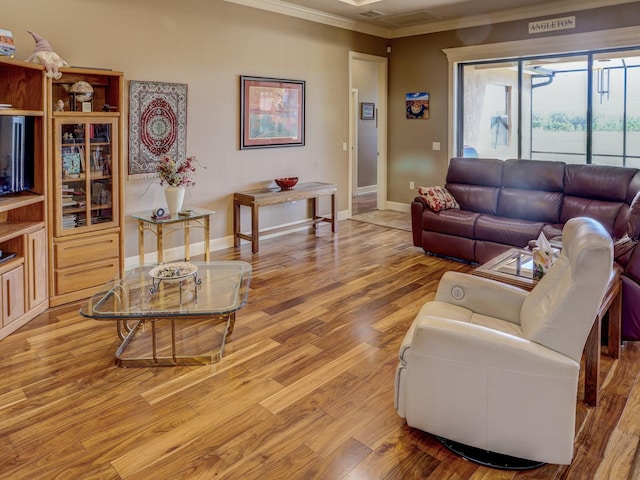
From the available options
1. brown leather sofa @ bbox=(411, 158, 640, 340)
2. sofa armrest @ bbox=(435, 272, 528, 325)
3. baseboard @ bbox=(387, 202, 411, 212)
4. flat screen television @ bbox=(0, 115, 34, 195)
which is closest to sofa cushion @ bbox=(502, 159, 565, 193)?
brown leather sofa @ bbox=(411, 158, 640, 340)

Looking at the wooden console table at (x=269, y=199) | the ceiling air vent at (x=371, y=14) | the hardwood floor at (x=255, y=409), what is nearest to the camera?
the hardwood floor at (x=255, y=409)

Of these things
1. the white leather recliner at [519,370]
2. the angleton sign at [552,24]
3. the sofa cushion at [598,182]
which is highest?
the angleton sign at [552,24]

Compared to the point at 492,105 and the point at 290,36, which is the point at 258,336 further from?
the point at 492,105

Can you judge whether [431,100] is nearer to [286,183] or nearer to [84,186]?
[286,183]

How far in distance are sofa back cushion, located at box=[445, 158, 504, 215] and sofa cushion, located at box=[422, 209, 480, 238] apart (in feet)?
0.60

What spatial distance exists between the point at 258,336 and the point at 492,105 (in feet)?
17.1

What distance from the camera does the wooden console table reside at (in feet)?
18.4

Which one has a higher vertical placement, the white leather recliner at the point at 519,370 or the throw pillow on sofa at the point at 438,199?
the throw pillow on sofa at the point at 438,199

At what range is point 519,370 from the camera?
1996 millimetres

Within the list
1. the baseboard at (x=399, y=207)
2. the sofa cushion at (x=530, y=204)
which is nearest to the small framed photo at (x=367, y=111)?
the baseboard at (x=399, y=207)

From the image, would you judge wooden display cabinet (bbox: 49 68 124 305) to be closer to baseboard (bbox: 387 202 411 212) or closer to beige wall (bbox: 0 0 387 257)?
beige wall (bbox: 0 0 387 257)

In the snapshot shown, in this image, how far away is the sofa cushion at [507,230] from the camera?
15.7 feet

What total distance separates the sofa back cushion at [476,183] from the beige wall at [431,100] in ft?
5.30

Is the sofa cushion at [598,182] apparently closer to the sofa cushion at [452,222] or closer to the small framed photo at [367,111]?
the sofa cushion at [452,222]
